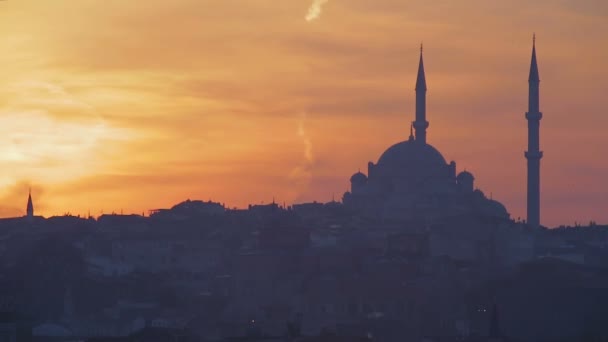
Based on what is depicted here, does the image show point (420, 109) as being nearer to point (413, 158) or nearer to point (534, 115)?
point (413, 158)

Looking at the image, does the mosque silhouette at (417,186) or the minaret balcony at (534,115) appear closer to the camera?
the minaret balcony at (534,115)

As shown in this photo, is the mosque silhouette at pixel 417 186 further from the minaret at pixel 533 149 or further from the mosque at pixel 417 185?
the minaret at pixel 533 149

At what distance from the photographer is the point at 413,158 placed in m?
187

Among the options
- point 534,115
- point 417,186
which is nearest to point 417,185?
point 417,186

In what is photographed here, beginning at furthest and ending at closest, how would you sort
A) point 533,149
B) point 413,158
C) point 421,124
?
point 413,158
point 421,124
point 533,149

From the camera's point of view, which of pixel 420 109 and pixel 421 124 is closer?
pixel 420 109

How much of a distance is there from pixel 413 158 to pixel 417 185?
1.87m

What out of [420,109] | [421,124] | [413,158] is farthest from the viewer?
[413,158]

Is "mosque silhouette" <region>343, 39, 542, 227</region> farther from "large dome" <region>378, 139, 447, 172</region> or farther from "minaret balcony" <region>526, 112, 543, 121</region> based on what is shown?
"minaret balcony" <region>526, 112, 543, 121</region>

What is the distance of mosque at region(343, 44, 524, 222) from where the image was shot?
593 ft

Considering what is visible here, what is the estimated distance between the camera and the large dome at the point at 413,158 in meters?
186

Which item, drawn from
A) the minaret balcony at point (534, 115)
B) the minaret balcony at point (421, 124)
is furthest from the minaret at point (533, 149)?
the minaret balcony at point (421, 124)

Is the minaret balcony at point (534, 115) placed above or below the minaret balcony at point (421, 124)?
below

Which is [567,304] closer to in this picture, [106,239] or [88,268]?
[88,268]
